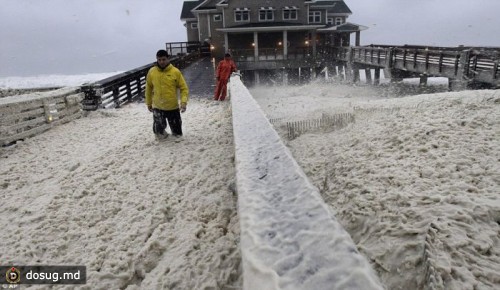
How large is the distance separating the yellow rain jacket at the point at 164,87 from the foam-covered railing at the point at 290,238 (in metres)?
4.09

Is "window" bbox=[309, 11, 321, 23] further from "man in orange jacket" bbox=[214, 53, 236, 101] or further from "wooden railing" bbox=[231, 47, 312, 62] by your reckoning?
"man in orange jacket" bbox=[214, 53, 236, 101]

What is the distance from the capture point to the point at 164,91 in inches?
248

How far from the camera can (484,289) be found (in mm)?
2615

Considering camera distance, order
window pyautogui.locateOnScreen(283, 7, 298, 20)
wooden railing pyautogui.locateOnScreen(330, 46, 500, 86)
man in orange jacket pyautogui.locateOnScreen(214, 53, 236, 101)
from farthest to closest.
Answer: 1. window pyautogui.locateOnScreen(283, 7, 298, 20)
2. wooden railing pyautogui.locateOnScreen(330, 46, 500, 86)
3. man in orange jacket pyautogui.locateOnScreen(214, 53, 236, 101)

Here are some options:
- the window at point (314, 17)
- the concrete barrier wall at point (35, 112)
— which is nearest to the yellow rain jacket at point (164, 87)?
the concrete barrier wall at point (35, 112)

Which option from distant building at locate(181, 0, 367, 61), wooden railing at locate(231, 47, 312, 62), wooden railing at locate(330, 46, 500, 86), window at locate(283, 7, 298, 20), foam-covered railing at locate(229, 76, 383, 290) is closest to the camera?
foam-covered railing at locate(229, 76, 383, 290)

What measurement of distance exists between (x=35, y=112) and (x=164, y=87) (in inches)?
174

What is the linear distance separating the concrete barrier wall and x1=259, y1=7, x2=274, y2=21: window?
104ft

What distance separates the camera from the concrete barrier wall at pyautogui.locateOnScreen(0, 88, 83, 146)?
710 centimetres

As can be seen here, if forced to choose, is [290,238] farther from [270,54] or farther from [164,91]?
[270,54]

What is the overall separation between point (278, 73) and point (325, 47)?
7733 millimetres

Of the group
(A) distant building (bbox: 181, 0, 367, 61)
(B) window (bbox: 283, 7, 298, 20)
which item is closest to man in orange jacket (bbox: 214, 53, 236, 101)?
(A) distant building (bbox: 181, 0, 367, 61)

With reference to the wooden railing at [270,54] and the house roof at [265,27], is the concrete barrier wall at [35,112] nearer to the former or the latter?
the wooden railing at [270,54]

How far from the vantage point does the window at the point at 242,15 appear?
3697 centimetres
